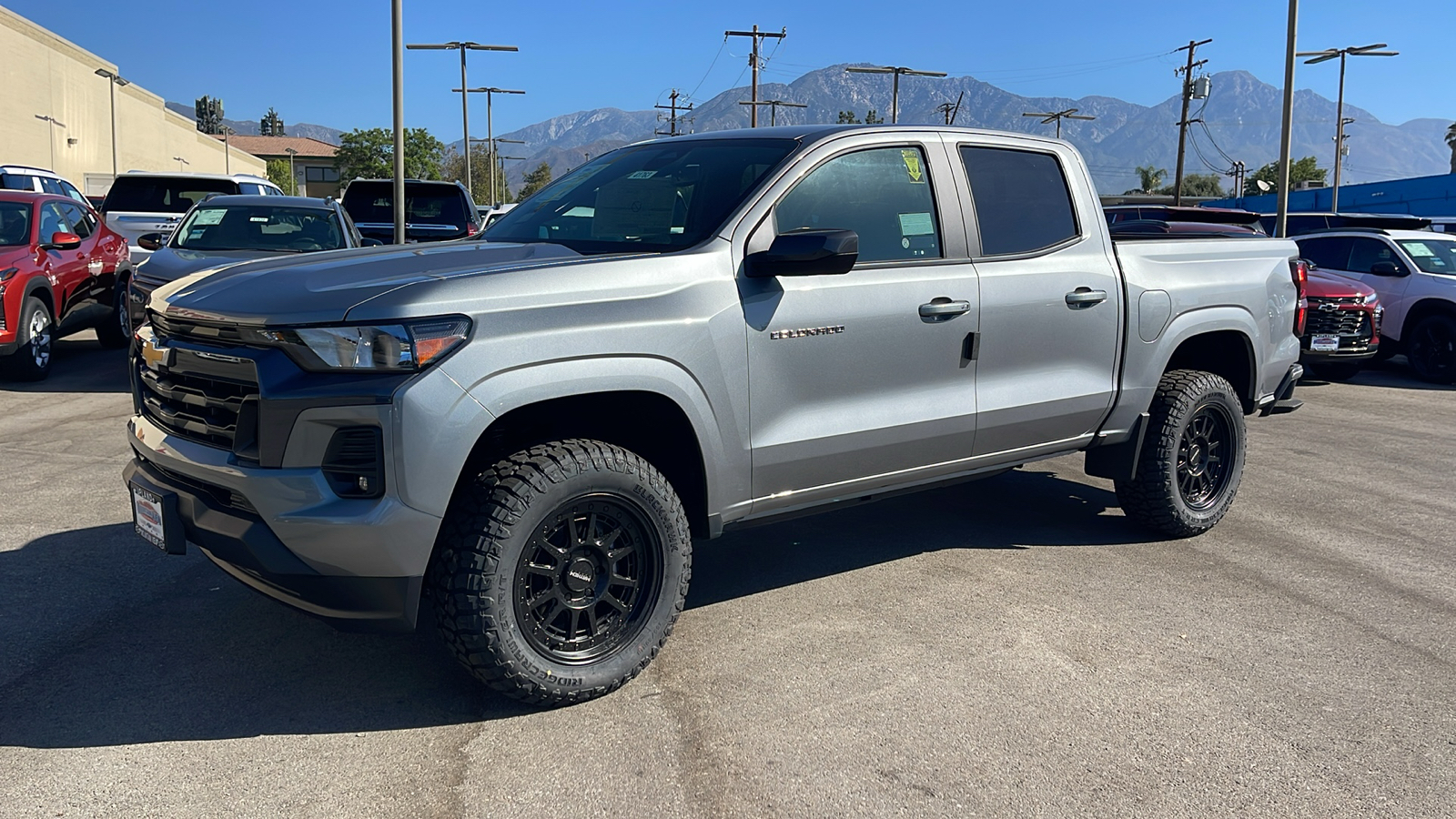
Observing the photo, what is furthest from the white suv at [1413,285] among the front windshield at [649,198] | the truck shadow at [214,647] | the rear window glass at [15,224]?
the rear window glass at [15,224]

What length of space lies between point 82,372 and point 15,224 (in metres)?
1.49

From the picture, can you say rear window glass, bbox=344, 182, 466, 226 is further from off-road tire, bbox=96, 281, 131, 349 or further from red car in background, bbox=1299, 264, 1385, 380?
red car in background, bbox=1299, 264, 1385, 380

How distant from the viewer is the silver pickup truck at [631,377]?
10.7 ft

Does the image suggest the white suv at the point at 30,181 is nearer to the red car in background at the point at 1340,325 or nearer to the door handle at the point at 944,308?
the door handle at the point at 944,308

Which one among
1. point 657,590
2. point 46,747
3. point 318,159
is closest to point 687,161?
point 657,590

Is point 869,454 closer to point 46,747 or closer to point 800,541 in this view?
point 800,541

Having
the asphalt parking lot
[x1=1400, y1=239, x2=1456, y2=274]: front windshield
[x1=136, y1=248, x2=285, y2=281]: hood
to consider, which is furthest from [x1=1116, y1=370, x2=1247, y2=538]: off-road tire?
[x1=1400, y1=239, x2=1456, y2=274]: front windshield

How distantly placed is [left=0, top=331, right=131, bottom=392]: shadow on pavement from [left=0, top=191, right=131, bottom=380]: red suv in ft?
0.56

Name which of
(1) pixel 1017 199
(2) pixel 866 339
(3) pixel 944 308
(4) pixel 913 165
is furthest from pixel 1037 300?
(2) pixel 866 339

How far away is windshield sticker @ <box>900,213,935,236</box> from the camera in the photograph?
15.0 ft

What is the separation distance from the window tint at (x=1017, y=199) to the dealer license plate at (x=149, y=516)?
331 cm

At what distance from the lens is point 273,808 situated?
9.87 feet

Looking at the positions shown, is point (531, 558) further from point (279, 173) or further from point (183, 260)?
point (279, 173)

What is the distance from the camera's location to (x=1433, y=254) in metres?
13.8
